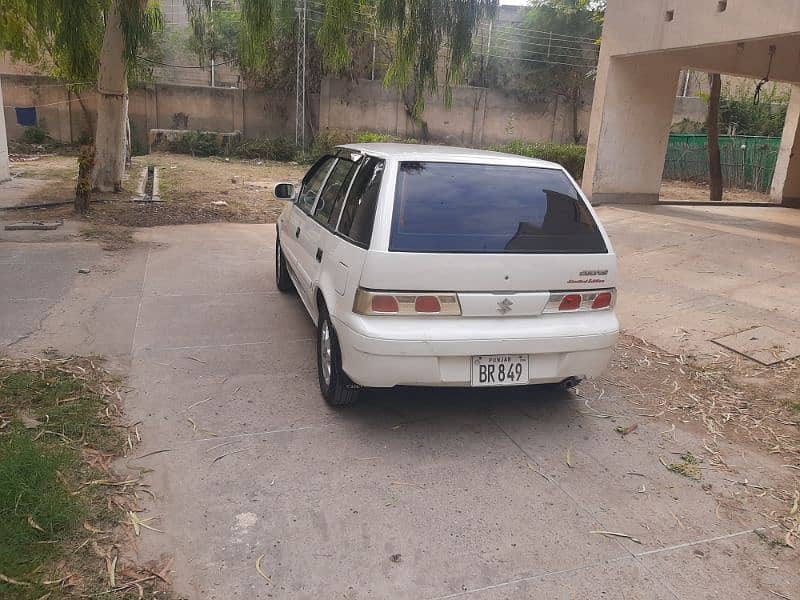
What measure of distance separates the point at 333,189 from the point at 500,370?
6.31 feet

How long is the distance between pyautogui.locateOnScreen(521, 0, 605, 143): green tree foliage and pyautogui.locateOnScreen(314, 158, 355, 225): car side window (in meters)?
22.8

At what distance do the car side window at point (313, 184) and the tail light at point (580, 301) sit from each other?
222 cm

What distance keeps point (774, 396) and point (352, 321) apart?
3.24m

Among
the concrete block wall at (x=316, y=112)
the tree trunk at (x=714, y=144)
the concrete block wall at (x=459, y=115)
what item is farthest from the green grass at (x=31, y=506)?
the concrete block wall at (x=459, y=115)

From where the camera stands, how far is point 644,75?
38.7 feet

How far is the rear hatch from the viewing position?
11.6ft

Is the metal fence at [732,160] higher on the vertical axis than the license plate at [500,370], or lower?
higher

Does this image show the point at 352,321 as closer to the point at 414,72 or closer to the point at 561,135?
the point at 414,72

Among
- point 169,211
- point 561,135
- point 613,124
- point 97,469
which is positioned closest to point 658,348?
point 97,469

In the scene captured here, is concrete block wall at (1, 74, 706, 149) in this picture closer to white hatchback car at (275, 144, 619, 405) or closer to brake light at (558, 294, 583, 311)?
white hatchback car at (275, 144, 619, 405)

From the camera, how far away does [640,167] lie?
12469 mm

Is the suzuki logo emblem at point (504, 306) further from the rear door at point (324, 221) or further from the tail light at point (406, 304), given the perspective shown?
the rear door at point (324, 221)

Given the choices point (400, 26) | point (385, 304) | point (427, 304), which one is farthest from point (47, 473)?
point (400, 26)

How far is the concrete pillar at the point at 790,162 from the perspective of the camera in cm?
1422
